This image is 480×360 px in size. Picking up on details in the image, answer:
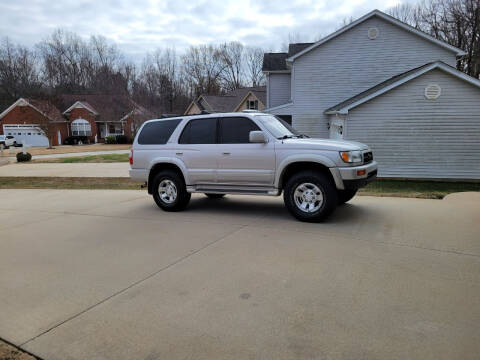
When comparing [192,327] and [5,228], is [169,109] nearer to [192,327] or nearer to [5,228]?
[5,228]

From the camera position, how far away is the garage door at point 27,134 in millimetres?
46562

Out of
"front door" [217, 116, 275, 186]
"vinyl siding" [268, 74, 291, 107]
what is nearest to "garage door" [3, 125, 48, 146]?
"vinyl siding" [268, 74, 291, 107]

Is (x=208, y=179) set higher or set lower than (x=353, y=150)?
lower

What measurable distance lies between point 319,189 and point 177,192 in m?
3.11

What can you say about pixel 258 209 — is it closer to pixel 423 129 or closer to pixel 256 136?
pixel 256 136

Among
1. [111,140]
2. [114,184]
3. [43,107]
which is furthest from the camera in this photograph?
[111,140]

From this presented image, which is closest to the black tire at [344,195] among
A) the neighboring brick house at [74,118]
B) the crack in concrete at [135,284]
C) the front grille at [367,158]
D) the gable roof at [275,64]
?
the front grille at [367,158]

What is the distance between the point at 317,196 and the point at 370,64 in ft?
48.4

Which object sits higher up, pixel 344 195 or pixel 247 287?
pixel 344 195

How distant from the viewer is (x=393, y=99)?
14375 millimetres

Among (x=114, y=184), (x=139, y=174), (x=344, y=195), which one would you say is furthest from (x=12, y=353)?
(x=114, y=184)

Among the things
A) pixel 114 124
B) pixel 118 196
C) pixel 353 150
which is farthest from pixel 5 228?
pixel 114 124

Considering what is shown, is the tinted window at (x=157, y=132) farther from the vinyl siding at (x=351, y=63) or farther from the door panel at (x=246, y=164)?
the vinyl siding at (x=351, y=63)

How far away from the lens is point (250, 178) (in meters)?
6.70
